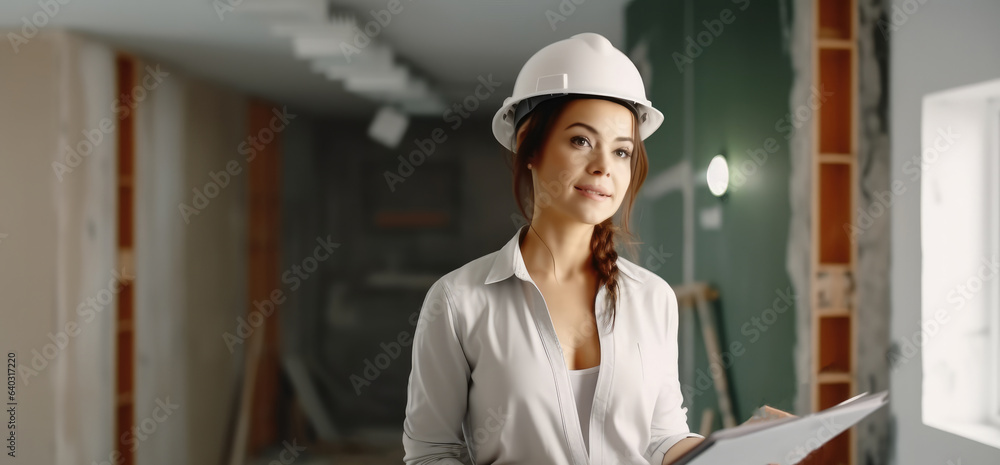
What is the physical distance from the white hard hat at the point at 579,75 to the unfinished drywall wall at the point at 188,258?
114 inches

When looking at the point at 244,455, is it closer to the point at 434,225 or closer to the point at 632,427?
the point at 434,225

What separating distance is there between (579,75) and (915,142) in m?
1.23

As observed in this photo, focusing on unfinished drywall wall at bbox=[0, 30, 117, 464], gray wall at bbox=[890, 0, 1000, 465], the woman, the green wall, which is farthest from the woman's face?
unfinished drywall wall at bbox=[0, 30, 117, 464]

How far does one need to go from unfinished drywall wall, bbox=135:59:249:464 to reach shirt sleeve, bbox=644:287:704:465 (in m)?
3.07

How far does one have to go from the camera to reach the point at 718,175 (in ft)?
6.65

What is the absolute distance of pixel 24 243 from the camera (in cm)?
274

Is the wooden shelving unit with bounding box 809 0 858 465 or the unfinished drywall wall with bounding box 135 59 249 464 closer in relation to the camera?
the wooden shelving unit with bounding box 809 0 858 465

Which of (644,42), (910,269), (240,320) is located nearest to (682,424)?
(910,269)

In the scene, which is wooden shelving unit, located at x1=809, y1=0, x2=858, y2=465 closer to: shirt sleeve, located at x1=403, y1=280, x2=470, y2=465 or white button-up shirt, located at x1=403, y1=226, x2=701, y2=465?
white button-up shirt, located at x1=403, y1=226, x2=701, y2=465

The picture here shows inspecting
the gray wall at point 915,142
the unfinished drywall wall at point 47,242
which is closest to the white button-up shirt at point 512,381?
the gray wall at point 915,142

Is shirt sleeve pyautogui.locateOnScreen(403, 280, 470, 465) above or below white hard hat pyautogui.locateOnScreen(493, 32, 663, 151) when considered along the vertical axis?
below

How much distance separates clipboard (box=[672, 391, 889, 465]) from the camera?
60cm

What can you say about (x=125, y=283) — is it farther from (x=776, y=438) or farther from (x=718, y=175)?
(x=776, y=438)

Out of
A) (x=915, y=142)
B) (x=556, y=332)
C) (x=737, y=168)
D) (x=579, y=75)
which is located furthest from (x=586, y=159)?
(x=737, y=168)
